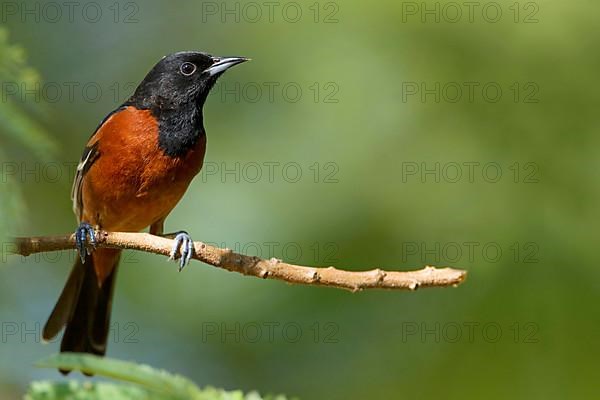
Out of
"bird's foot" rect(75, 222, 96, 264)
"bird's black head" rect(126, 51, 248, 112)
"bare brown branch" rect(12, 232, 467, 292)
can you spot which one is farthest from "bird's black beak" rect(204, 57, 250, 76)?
"bare brown branch" rect(12, 232, 467, 292)

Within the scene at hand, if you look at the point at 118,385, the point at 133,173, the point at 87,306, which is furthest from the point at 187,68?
the point at 118,385

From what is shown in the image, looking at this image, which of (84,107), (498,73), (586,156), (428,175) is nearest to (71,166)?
(84,107)

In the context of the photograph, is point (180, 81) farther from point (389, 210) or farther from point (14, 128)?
point (14, 128)

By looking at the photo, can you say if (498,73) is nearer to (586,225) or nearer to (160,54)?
(586,225)

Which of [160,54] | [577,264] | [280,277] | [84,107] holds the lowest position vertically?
[280,277]

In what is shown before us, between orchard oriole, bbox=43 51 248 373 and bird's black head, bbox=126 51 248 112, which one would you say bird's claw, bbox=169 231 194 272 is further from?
bird's black head, bbox=126 51 248 112

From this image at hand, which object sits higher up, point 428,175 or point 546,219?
point 428,175

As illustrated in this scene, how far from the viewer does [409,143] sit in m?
5.62

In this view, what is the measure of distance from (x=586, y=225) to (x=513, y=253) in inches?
18.2

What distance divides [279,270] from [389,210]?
107 inches

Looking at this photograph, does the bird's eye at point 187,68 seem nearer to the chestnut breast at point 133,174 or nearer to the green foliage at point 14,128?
the chestnut breast at point 133,174

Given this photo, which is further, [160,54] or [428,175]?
[160,54]

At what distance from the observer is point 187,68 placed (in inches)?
191

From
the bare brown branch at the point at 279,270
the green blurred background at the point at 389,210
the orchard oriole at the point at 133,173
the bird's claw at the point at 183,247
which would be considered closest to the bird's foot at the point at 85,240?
the orchard oriole at the point at 133,173
